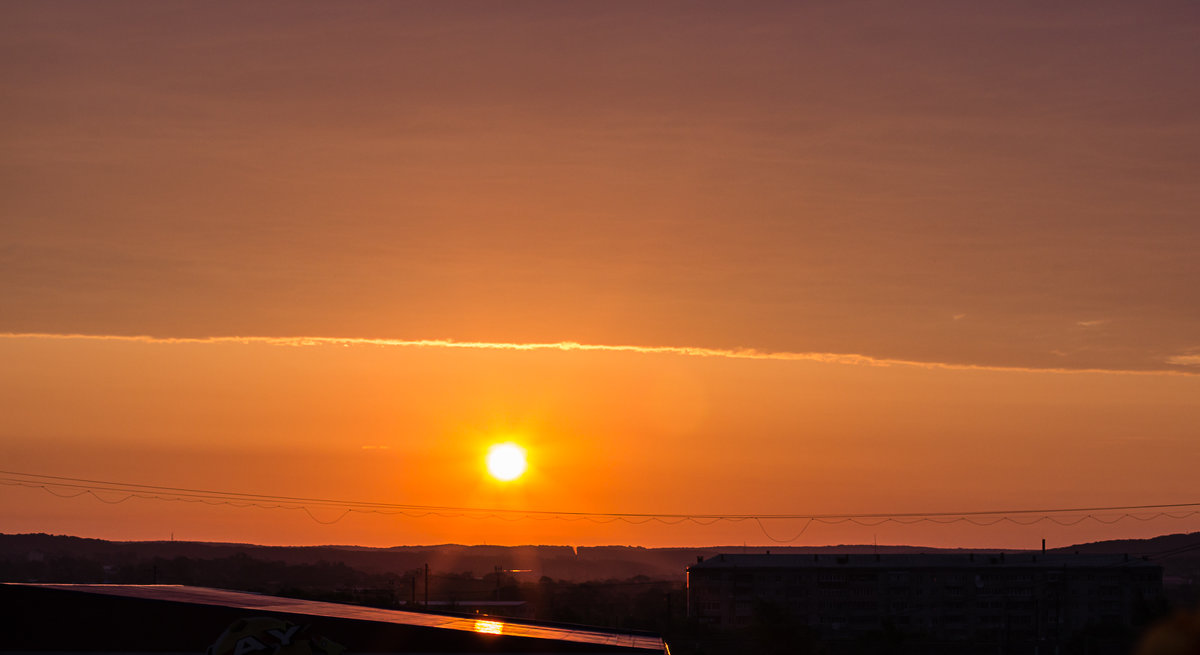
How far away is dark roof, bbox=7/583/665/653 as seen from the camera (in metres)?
57.4

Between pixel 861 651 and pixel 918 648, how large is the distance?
9004 millimetres

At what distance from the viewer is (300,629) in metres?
34.9

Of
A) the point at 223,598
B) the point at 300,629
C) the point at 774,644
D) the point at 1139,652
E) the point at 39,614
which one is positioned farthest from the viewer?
the point at 774,644

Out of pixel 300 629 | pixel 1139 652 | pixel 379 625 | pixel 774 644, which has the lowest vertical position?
pixel 1139 652

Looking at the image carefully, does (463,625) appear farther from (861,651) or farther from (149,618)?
(861,651)

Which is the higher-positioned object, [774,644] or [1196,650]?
[774,644]

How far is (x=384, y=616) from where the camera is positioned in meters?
61.0

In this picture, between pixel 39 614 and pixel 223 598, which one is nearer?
pixel 39 614

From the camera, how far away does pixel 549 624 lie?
231 ft

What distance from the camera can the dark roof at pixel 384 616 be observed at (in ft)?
188

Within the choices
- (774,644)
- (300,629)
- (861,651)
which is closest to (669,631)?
(774,644)

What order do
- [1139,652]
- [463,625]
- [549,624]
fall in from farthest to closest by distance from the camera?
1. [549,624]
2. [463,625]
3. [1139,652]

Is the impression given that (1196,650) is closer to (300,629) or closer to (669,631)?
(300,629)

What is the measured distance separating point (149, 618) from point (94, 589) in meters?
9.47
